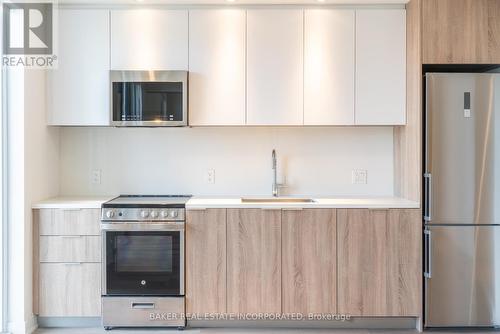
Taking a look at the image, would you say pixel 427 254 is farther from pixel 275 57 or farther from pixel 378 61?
pixel 275 57

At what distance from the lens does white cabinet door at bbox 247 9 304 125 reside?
3301 millimetres

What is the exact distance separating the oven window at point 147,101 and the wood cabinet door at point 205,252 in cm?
77

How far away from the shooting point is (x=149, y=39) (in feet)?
10.8

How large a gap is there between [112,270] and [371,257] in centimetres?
186

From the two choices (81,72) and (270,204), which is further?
(81,72)

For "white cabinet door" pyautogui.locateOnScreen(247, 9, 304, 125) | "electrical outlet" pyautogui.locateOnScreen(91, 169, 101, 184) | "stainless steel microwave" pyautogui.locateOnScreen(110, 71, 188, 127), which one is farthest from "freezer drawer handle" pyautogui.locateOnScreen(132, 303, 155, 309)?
"white cabinet door" pyautogui.locateOnScreen(247, 9, 304, 125)

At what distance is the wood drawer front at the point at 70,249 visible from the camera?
311 cm

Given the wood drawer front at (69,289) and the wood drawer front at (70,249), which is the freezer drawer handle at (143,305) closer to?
the wood drawer front at (69,289)

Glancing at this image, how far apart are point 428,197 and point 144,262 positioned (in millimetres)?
2076

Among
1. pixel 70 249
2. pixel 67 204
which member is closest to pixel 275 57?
pixel 67 204

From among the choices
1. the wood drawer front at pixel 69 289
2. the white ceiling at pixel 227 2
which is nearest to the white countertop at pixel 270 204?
the wood drawer front at pixel 69 289

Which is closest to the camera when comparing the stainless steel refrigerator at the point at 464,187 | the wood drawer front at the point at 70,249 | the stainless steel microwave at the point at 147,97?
the stainless steel refrigerator at the point at 464,187

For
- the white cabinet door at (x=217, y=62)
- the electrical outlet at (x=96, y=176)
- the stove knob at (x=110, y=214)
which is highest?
the white cabinet door at (x=217, y=62)

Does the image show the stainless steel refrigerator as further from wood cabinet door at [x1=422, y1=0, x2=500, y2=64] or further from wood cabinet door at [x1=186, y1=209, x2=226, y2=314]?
wood cabinet door at [x1=186, y1=209, x2=226, y2=314]
